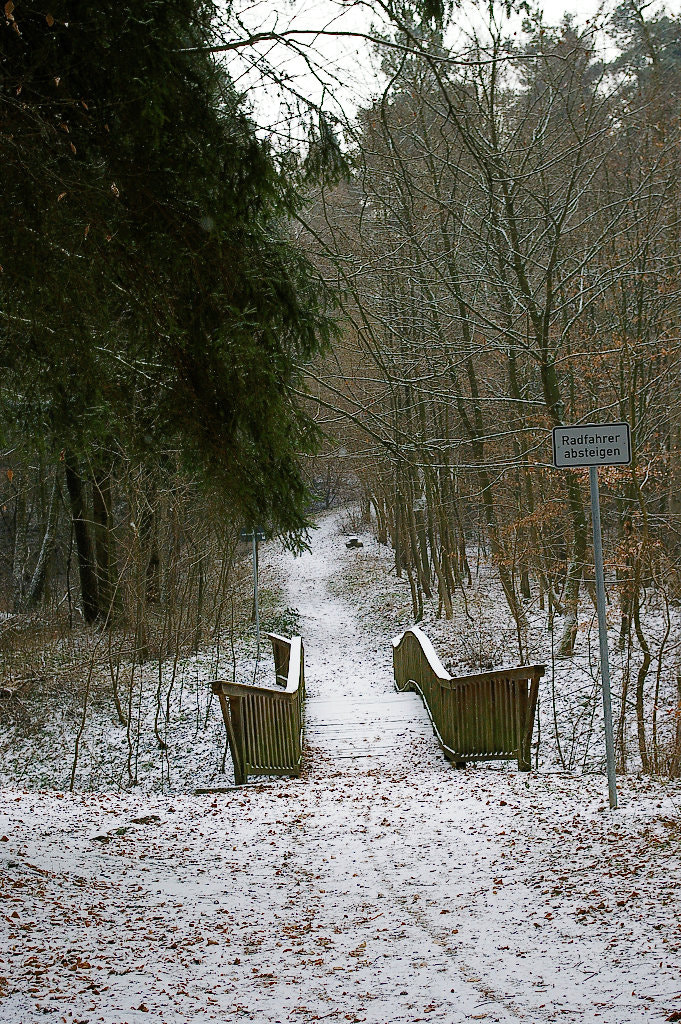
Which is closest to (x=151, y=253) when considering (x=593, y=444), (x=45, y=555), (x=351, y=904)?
(x=593, y=444)

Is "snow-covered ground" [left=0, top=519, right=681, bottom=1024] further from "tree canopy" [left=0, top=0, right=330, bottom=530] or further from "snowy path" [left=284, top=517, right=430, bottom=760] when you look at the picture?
"tree canopy" [left=0, top=0, right=330, bottom=530]

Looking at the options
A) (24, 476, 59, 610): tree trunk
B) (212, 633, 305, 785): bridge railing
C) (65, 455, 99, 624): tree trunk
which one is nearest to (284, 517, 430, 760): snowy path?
(212, 633, 305, 785): bridge railing

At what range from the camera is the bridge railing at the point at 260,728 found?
30.1 feet

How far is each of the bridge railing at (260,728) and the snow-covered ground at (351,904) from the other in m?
0.58

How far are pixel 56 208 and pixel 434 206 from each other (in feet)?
39.2

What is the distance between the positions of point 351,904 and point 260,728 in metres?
4.32

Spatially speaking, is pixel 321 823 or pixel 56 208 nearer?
pixel 56 208

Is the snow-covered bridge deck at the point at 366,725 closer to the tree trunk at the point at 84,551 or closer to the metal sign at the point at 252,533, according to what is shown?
the metal sign at the point at 252,533

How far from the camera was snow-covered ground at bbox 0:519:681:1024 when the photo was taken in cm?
375

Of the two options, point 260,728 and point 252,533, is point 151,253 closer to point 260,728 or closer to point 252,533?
point 252,533

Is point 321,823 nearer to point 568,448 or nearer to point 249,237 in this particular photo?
point 568,448

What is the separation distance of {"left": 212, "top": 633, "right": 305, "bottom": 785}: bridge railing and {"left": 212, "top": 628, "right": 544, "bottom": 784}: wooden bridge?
0.03ft

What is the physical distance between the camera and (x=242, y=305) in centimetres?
500

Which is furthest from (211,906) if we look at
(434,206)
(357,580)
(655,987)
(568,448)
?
(357,580)
